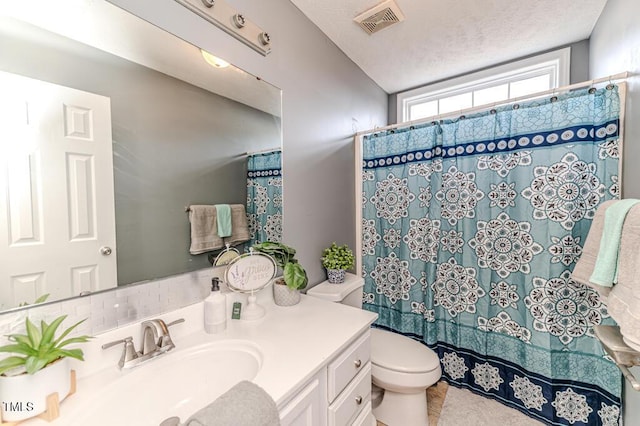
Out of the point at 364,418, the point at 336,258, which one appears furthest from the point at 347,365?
the point at 336,258

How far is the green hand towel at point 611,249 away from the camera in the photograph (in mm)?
896

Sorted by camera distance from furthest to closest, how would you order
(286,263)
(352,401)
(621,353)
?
(286,263), (352,401), (621,353)

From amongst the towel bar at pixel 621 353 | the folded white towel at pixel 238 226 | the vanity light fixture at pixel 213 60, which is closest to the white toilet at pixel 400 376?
the folded white towel at pixel 238 226

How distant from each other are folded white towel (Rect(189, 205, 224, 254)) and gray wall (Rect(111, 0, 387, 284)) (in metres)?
0.40

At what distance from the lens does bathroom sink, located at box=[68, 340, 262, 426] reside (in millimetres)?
654

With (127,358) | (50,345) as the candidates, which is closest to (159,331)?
(127,358)

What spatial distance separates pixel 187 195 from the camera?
1.01m

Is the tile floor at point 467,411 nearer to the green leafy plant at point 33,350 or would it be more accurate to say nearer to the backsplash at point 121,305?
the backsplash at point 121,305

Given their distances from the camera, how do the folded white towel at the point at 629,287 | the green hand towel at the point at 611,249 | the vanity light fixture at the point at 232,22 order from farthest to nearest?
the vanity light fixture at the point at 232,22
the green hand towel at the point at 611,249
the folded white towel at the point at 629,287

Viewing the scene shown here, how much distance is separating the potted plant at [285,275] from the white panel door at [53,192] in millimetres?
603

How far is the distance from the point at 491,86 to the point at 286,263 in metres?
2.29

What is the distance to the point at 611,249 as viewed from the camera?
2.97ft

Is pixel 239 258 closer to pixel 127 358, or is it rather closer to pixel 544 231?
pixel 127 358

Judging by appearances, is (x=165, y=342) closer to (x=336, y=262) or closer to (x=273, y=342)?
(x=273, y=342)
